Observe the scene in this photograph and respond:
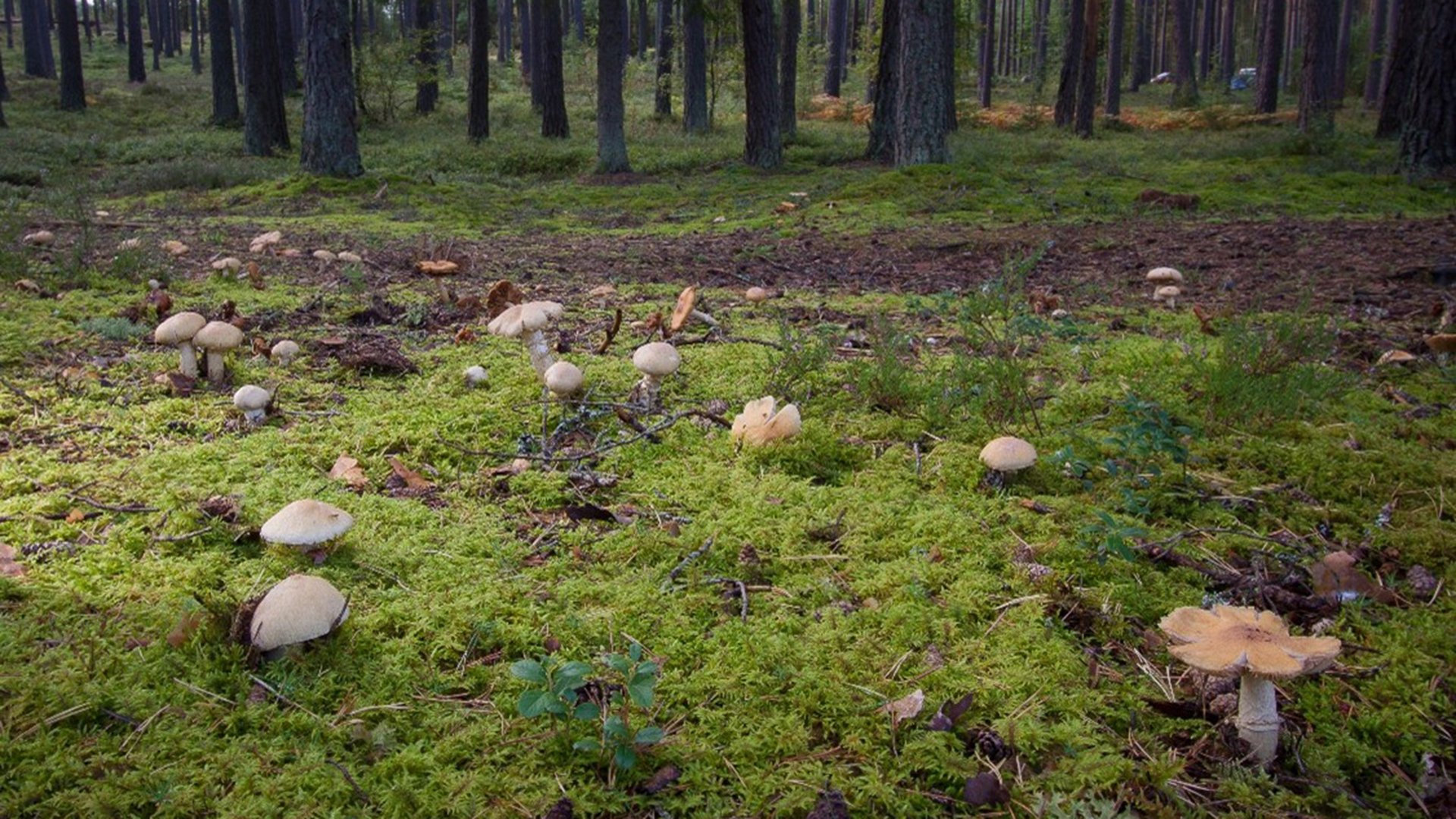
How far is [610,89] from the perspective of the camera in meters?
15.5

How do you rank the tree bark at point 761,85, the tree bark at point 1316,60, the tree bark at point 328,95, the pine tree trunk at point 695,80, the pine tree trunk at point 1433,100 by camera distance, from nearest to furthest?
the pine tree trunk at point 1433,100 < the tree bark at point 328,95 < the tree bark at point 761,85 < the tree bark at point 1316,60 < the pine tree trunk at point 695,80

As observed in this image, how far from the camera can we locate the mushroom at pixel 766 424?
10.3 ft

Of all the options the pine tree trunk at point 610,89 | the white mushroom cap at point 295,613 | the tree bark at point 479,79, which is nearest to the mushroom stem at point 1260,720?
the white mushroom cap at point 295,613

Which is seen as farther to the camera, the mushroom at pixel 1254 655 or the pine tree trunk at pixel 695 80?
the pine tree trunk at pixel 695 80

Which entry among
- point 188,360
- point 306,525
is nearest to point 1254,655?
point 306,525

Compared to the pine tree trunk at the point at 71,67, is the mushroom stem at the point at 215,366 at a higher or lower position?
lower

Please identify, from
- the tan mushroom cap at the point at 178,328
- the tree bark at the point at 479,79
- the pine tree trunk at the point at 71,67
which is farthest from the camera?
→ the pine tree trunk at the point at 71,67

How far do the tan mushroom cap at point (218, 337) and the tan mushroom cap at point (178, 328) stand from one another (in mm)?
34

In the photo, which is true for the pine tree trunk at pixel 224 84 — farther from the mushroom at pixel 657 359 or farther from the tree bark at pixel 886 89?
the mushroom at pixel 657 359

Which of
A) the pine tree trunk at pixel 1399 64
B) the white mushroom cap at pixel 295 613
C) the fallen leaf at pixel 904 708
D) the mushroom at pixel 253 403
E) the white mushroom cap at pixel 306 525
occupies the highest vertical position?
the pine tree trunk at pixel 1399 64

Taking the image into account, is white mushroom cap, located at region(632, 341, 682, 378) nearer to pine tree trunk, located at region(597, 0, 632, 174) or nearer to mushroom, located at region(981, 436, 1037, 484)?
mushroom, located at region(981, 436, 1037, 484)

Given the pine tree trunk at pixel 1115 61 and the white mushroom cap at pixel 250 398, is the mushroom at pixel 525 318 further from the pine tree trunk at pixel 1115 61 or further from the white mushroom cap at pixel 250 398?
the pine tree trunk at pixel 1115 61

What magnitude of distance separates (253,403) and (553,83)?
19504 mm

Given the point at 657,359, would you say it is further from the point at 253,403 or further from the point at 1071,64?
the point at 1071,64
